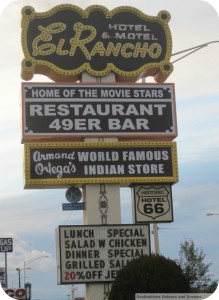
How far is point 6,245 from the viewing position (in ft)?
110

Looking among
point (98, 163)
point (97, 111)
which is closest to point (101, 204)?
point (98, 163)

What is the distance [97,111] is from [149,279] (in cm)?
695

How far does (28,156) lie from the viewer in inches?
880

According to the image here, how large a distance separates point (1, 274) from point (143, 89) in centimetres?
1259

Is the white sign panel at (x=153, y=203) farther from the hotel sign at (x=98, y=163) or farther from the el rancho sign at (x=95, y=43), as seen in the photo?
the el rancho sign at (x=95, y=43)

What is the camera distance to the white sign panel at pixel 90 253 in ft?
72.6

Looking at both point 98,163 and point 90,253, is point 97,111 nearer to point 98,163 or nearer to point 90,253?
point 98,163

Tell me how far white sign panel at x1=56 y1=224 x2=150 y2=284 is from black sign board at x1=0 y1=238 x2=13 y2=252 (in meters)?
11.4

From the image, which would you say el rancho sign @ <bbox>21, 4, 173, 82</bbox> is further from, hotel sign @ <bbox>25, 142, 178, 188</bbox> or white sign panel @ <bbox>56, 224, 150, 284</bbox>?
white sign panel @ <bbox>56, 224, 150, 284</bbox>

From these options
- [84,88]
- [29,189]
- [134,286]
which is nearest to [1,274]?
[29,189]

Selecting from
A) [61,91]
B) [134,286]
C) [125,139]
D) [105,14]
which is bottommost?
[134,286]

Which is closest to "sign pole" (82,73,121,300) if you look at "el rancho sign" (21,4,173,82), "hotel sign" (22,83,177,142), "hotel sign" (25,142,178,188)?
"hotel sign" (25,142,178,188)

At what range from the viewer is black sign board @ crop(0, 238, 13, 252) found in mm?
33156

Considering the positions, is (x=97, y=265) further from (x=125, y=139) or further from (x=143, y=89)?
(x=143, y=89)
